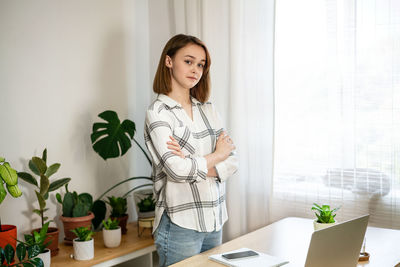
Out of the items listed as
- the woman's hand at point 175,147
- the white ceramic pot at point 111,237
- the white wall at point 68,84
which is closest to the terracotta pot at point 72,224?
the white ceramic pot at point 111,237

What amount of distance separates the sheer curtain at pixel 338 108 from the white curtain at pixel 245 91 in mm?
64

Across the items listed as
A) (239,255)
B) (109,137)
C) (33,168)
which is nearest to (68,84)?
(109,137)

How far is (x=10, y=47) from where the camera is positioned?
2.27 metres

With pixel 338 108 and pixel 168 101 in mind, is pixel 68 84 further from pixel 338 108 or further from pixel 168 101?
pixel 338 108

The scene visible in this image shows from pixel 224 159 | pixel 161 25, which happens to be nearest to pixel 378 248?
pixel 224 159

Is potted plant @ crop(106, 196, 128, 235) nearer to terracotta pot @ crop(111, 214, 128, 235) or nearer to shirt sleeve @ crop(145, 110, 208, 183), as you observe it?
terracotta pot @ crop(111, 214, 128, 235)

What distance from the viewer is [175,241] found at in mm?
1843

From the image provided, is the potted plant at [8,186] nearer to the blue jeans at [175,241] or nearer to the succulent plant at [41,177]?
the succulent plant at [41,177]

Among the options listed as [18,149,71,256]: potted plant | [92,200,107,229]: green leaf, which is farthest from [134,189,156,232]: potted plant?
[18,149,71,256]: potted plant

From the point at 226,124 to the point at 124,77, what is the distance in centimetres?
79

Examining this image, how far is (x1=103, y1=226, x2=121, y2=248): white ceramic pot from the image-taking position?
229 cm

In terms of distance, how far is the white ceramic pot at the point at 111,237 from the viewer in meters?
2.29

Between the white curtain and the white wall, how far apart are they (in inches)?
23.4

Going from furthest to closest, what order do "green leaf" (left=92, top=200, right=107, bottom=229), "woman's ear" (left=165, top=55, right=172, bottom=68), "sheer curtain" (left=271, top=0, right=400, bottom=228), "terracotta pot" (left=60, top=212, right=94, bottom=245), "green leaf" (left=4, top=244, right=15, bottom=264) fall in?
"green leaf" (left=92, top=200, right=107, bottom=229), "terracotta pot" (left=60, top=212, right=94, bottom=245), "sheer curtain" (left=271, top=0, right=400, bottom=228), "woman's ear" (left=165, top=55, right=172, bottom=68), "green leaf" (left=4, top=244, right=15, bottom=264)
